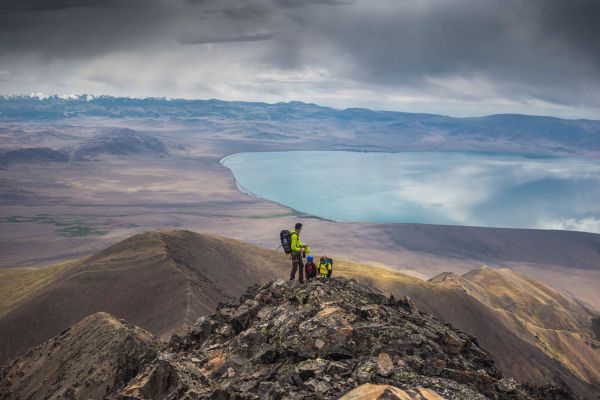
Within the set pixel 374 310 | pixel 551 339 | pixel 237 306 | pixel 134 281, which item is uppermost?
pixel 374 310

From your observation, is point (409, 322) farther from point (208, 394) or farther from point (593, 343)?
point (593, 343)

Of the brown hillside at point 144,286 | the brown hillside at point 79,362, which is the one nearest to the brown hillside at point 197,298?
the brown hillside at point 144,286

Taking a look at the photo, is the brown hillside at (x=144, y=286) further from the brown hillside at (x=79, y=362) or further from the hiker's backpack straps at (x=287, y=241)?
the hiker's backpack straps at (x=287, y=241)

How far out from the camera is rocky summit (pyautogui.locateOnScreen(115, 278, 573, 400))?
1714cm

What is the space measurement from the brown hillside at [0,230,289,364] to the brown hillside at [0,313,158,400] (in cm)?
1091

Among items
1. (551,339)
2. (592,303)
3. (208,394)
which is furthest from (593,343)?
(208,394)

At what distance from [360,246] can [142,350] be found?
504 ft

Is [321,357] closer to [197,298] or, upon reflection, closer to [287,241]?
[287,241]

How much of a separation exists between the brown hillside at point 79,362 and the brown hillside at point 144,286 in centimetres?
1091

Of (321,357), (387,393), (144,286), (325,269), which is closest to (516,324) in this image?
(144,286)

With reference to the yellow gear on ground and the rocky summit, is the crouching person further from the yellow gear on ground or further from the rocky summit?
the rocky summit

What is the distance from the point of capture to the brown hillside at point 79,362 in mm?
35250

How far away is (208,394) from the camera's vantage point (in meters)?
18.8

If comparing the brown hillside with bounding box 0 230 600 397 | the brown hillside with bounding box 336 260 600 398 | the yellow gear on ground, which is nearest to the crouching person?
the yellow gear on ground
